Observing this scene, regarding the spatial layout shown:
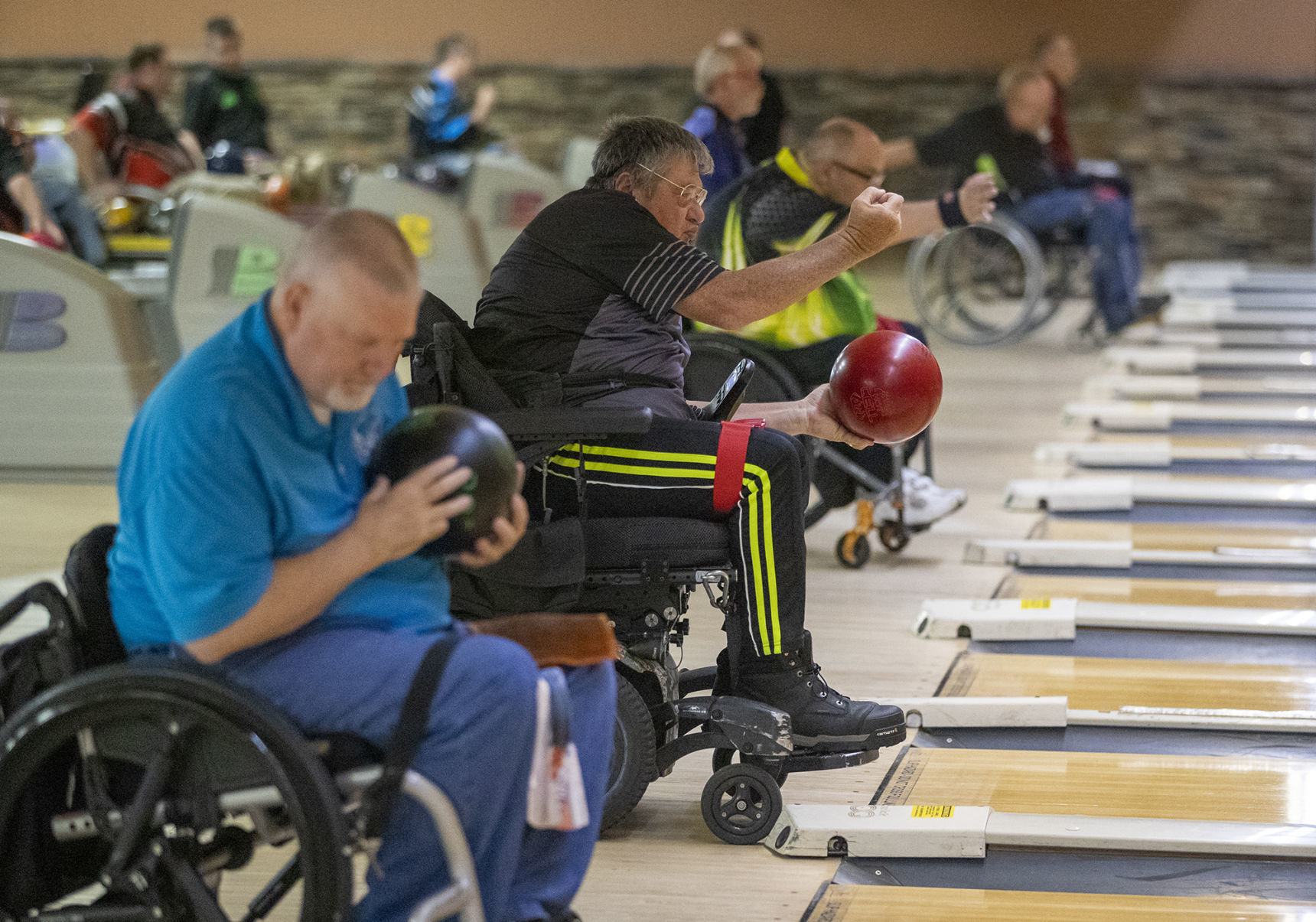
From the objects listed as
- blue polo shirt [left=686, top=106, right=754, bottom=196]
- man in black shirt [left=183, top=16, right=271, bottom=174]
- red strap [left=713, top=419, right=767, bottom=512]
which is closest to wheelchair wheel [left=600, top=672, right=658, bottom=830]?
red strap [left=713, top=419, right=767, bottom=512]

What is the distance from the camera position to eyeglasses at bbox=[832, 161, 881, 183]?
361cm

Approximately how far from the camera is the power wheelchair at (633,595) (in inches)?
90.0

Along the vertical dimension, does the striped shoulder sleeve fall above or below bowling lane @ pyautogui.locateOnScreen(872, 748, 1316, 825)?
above

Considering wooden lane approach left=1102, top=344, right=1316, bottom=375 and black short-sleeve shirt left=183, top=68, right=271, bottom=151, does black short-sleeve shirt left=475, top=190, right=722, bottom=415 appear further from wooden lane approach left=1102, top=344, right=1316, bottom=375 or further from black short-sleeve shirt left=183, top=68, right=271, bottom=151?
black short-sleeve shirt left=183, top=68, right=271, bottom=151

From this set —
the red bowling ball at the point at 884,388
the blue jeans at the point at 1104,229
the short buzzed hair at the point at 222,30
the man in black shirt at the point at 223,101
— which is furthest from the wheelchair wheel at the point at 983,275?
the red bowling ball at the point at 884,388

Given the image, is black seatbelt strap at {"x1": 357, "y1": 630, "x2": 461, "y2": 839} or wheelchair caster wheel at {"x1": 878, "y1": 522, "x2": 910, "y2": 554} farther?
wheelchair caster wheel at {"x1": 878, "y1": 522, "x2": 910, "y2": 554}

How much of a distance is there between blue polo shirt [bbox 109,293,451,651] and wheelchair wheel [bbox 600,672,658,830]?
70 centimetres

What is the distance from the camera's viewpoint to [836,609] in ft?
11.9

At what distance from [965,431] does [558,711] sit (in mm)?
4400

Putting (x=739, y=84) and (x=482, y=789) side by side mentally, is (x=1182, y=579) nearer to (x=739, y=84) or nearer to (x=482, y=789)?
(x=739, y=84)

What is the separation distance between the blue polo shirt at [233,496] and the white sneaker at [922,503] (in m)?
2.51

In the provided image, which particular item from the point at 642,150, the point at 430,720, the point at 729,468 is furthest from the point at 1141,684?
the point at 430,720

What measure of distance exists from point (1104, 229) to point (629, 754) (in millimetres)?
5591

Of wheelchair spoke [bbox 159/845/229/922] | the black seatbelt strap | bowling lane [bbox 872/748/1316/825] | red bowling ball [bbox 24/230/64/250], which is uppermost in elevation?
the black seatbelt strap
